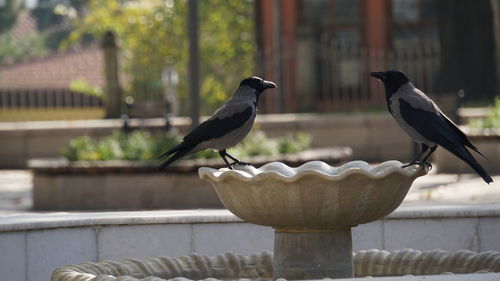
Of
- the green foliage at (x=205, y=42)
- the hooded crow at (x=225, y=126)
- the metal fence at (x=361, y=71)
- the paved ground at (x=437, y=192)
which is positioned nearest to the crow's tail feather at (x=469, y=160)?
the hooded crow at (x=225, y=126)

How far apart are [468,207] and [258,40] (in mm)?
20385

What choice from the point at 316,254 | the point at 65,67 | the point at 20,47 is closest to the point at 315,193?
the point at 316,254

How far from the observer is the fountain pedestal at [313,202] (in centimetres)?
707

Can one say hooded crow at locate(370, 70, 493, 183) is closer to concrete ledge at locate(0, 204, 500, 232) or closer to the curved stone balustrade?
the curved stone balustrade

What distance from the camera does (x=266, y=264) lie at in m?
8.35

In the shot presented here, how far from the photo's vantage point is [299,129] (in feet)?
72.4

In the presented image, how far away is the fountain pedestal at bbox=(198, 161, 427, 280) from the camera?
707cm

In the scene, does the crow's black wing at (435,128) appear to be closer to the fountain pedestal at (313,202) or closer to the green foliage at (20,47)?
the fountain pedestal at (313,202)

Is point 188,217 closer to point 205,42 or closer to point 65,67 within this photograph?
point 205,42

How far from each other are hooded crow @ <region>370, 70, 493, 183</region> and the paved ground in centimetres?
587

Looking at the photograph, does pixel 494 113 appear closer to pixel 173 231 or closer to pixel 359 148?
pixel 359 148

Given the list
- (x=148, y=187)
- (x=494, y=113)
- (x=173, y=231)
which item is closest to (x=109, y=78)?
(x=494, y=113)

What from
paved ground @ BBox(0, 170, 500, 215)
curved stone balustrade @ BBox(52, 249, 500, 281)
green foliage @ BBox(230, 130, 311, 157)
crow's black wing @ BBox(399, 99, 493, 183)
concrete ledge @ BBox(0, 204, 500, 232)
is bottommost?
paved ground @ BBox(0, 170, 500, 215)

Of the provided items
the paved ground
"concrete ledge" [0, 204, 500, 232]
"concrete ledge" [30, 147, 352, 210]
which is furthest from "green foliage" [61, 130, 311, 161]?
"concrete ledge" [0, 204, 500, 232]
